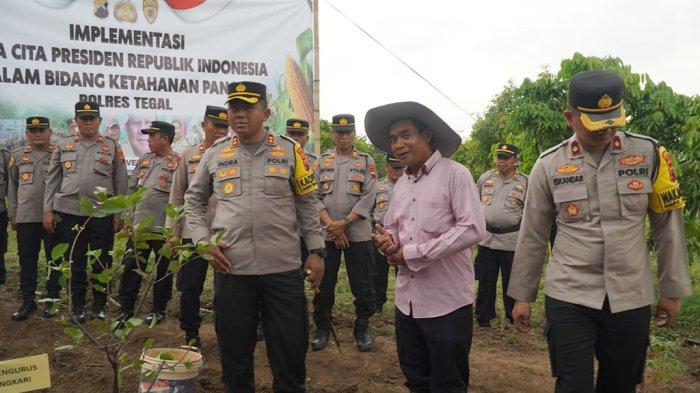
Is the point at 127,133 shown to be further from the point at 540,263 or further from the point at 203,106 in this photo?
the point at 540,263

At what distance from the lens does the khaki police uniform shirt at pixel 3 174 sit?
6426mm

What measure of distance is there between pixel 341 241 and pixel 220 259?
6.66 feet

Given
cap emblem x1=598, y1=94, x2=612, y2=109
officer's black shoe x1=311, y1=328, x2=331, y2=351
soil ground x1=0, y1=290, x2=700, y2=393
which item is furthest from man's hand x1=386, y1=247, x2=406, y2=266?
officer's black shoe x1=311, y1=328, x2=331, y2=351

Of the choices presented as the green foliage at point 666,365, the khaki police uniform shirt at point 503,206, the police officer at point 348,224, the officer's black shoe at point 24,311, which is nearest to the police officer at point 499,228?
the khaki police uniform shirt at point 503,206

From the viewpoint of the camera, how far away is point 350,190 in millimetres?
5145

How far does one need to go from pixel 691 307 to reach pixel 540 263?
478cm

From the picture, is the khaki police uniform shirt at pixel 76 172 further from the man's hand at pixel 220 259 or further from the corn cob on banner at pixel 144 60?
the man's hand at pixel 220 259

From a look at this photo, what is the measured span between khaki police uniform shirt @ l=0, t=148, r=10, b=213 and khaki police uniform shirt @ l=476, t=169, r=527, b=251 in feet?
17.1

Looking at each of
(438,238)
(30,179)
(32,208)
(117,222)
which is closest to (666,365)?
(438,238)

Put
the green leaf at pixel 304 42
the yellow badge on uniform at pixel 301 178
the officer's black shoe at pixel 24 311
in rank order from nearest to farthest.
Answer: the yellow badge on uniform at pixel 301 178, the officer's black shoe at pixel 24 311, the green leaf at pixel 304 42

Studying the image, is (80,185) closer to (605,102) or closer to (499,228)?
(499,228)

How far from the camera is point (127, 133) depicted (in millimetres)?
6309

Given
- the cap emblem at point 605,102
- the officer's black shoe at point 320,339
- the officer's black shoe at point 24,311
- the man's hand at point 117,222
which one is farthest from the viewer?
the officer's black shoe at point 24,311

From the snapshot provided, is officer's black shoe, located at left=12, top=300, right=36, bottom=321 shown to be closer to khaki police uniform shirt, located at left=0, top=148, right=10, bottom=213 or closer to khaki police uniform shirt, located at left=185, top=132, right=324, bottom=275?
khaki police uniform shirt, located at left=0, top=148, right=10, bottom=213
